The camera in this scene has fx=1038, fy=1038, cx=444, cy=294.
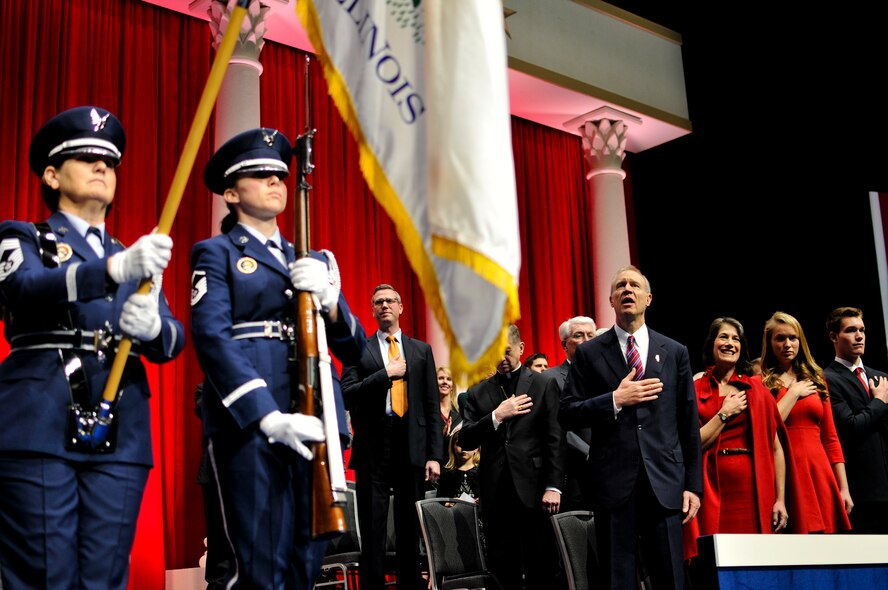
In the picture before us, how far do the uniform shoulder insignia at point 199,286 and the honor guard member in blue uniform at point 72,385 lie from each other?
10cm

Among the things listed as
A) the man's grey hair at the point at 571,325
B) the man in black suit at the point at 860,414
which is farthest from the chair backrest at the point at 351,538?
the man in black suit at the point at 860,414

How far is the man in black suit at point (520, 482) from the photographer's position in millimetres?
5531

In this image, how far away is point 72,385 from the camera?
8.57 feet

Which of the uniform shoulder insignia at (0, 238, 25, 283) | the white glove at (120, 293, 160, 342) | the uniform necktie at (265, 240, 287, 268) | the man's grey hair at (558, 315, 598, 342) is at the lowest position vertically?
the white glove at (120, 293, 160, 342)

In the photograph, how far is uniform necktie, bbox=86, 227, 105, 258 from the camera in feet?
9.28

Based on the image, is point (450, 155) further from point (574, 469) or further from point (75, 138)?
point (574, 469)

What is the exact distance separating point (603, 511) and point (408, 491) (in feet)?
4.80

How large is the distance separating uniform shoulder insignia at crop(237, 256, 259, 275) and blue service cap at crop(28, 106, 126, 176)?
1.47 feet

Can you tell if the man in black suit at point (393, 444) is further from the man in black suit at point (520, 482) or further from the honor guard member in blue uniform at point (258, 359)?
the honor guard member in blue uniform at point (258, 359)

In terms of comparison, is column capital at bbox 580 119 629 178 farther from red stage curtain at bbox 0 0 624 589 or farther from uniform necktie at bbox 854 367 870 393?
uniform necktie at bbox 854 367 870 393

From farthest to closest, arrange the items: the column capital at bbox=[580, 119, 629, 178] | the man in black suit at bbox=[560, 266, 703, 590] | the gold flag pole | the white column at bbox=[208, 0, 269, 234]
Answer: the column capital at bbox=[580, 119, 629, 178] → the white column at bbox=[208, 0, 269, 234] → the man in black suit at bbox=[560, 266, 703, 590] → the gold flag pole

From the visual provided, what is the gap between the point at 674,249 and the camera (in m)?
11.3

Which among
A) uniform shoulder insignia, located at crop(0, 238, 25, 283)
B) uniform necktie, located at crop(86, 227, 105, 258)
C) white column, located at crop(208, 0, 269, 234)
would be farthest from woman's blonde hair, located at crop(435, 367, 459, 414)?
uniform shoulder insignia, located at crop(0, 238, 25, 283)

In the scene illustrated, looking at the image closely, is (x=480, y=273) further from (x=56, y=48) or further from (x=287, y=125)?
Answer: (x=287, y=125)
